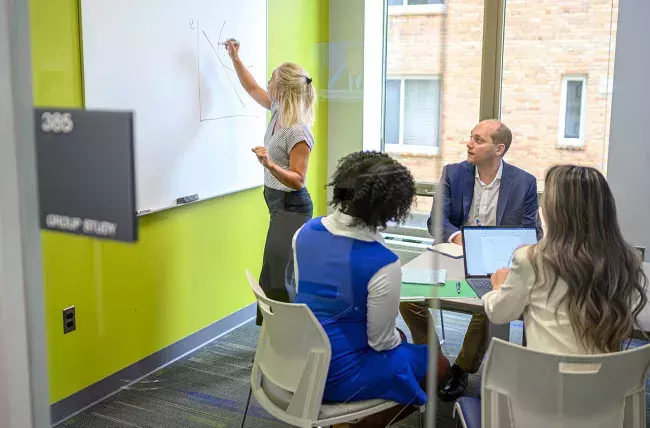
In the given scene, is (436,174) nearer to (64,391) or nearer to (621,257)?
(621,257)

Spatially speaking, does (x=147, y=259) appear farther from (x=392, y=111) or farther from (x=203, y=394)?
(x=392, y=111)

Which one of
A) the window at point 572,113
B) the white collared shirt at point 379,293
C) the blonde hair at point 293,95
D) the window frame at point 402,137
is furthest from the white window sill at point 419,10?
the window at point 572,113

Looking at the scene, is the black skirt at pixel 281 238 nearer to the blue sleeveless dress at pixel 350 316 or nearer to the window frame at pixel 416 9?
the blue sleeveless dress at pixel 350 316

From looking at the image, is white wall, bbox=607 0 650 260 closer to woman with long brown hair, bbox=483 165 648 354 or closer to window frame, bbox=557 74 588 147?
window frame, bbox=557 74 588 147

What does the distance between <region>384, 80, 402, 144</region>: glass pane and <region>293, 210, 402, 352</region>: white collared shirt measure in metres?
0.26

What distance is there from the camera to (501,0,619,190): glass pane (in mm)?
2078

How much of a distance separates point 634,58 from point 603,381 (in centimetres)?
235

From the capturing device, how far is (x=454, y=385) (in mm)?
2314

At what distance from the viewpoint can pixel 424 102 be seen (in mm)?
1653

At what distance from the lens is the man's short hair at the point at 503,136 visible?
228cm

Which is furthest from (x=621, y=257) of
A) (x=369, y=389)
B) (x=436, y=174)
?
(x=369, y=389)

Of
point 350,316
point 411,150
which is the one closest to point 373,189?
point 411,150

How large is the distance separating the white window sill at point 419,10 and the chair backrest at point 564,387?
2.64 feet

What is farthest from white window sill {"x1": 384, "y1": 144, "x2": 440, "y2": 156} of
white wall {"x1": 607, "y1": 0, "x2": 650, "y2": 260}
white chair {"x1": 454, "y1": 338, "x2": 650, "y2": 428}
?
white wall {"x1": 607, "y1": 0, "x2": 650, "y2": 260}
